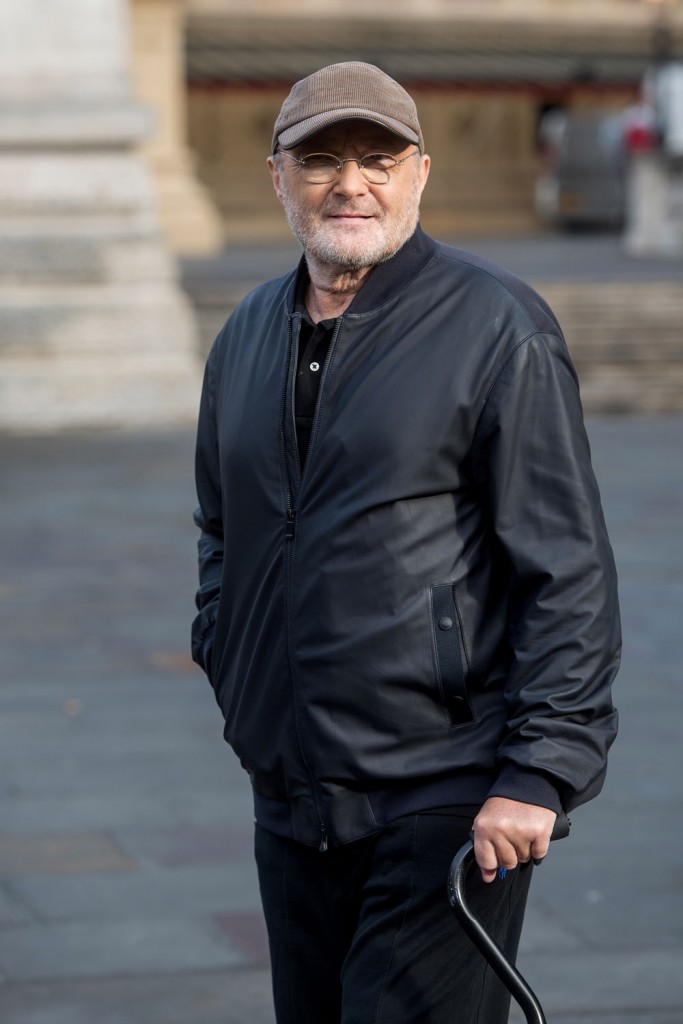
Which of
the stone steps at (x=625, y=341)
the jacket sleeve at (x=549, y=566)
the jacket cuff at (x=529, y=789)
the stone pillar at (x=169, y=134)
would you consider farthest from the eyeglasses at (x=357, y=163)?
the stone pillar at (x=169, y=134)

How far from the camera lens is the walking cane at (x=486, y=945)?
242cm

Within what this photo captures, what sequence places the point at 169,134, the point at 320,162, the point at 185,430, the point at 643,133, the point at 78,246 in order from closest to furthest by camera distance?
the point at 320,162 < the point at 78,246 < the point at 185,430 < the point at 643,133 < the point at 169,134

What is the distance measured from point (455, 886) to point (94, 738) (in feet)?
12.2

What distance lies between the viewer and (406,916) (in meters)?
2.59

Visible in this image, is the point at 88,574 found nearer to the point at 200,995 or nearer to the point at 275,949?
the point at 200,995

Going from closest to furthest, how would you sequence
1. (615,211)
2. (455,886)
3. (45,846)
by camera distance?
(455,886) < (45,846) < (615,211)

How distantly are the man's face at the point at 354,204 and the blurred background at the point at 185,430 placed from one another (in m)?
1.83

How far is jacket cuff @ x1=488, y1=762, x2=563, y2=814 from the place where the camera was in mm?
2477

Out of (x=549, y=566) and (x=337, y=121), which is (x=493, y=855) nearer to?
(x=549, y=566)

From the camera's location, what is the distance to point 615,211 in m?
32.9

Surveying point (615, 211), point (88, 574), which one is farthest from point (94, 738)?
point (615, 211)

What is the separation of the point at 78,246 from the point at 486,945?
37.6ft

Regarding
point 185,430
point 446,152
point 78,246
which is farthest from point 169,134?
point 185,430

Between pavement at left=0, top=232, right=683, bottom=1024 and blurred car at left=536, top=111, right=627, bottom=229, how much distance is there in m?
23.6
